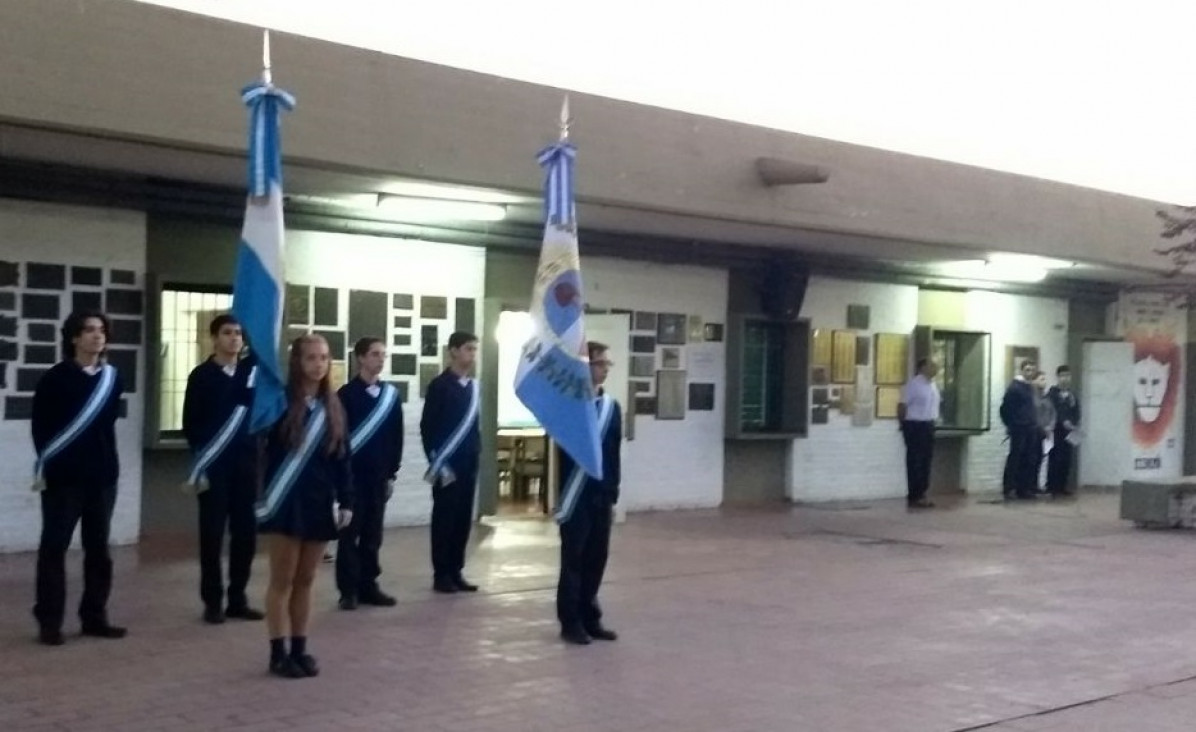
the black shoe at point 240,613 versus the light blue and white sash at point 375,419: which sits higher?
the light blue and white sash at point 375,419

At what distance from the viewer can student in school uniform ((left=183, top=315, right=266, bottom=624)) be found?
9.30 metres

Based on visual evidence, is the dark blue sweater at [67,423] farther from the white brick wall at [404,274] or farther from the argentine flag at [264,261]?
the white brick wall at [404,274]

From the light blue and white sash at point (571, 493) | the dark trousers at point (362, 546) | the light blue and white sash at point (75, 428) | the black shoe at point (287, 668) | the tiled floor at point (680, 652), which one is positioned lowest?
the tiled floor at point (680, 652)

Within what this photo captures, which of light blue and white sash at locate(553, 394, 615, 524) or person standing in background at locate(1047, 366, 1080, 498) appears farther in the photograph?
person standing in background at locate(1047, 366, 1080, 498)

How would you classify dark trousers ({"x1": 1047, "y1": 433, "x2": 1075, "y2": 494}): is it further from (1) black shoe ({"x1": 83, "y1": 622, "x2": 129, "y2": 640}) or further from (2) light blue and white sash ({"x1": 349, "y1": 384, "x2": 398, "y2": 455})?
(1) black shoe ({"x1": 83, "y1": 622, "x2": 129, "y2": 640})

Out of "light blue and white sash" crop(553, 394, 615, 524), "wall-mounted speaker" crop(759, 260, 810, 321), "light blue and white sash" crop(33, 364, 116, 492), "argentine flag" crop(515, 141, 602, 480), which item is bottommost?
"light blue and white sash" crop(553, 394, 615, 524)

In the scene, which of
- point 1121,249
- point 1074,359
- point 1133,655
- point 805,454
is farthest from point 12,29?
point 1074,359

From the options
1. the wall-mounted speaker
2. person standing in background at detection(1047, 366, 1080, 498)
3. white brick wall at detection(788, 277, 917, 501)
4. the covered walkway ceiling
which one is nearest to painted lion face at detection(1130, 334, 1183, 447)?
person standing in background at detection(1047, 366, 1080, 498)

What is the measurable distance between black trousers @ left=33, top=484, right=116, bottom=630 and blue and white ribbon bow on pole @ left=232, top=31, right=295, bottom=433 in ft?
4.05

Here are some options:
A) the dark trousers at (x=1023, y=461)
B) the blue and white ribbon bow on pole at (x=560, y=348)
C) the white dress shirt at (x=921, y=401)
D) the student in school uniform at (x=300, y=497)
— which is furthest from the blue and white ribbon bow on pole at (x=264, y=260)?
the dark trousers at (x=1023, y=461)

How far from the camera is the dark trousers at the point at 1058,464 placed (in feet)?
67.5

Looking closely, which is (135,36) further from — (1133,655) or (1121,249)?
(1121,249)

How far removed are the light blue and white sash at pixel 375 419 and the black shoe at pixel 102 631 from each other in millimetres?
1932

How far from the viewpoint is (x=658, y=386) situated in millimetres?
16938
